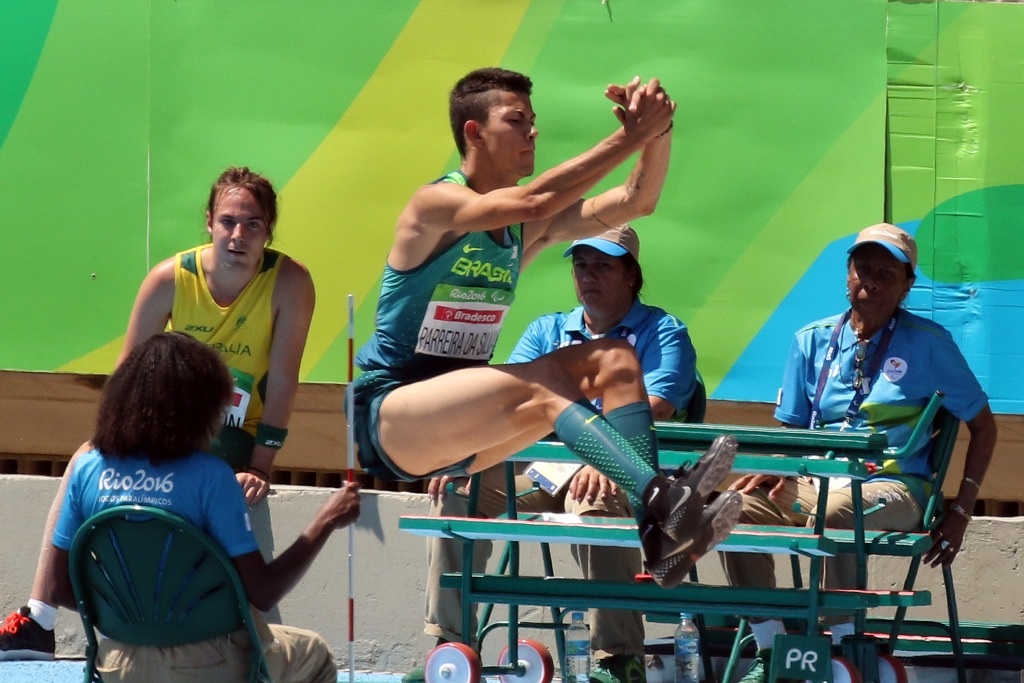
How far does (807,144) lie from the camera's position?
20.7 feet

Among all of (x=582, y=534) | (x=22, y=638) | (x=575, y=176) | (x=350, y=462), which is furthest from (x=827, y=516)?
(x=22, y=638)

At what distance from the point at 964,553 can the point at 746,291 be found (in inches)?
52.4

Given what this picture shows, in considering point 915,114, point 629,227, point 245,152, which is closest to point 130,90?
point 245,152

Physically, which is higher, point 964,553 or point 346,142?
point 346,142

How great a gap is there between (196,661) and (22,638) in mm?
1529

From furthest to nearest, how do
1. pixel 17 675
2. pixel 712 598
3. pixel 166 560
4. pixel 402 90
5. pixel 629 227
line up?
pixel 402 90, pixel 629 227, pixel 17 675, pixel 712 598, pixel 166 560

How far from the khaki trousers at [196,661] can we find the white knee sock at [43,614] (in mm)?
1310

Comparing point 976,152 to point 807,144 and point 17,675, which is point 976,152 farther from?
point 17,675

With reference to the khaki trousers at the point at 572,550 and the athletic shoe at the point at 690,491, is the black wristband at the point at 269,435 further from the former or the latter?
the athletic shoe at the point at 690,491

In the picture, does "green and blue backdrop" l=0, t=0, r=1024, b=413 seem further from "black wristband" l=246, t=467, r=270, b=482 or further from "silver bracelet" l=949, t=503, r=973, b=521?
"black wristband" l=246, t=467, r=270, b=482

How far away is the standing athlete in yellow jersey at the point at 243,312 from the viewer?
17.4 feet

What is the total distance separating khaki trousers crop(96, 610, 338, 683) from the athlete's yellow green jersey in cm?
165

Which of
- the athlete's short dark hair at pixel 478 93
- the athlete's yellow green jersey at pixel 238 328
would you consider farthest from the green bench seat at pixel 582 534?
the athlete's short dark hair at pixel 478 93

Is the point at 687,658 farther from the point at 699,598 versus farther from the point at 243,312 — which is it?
the point at 243,312
